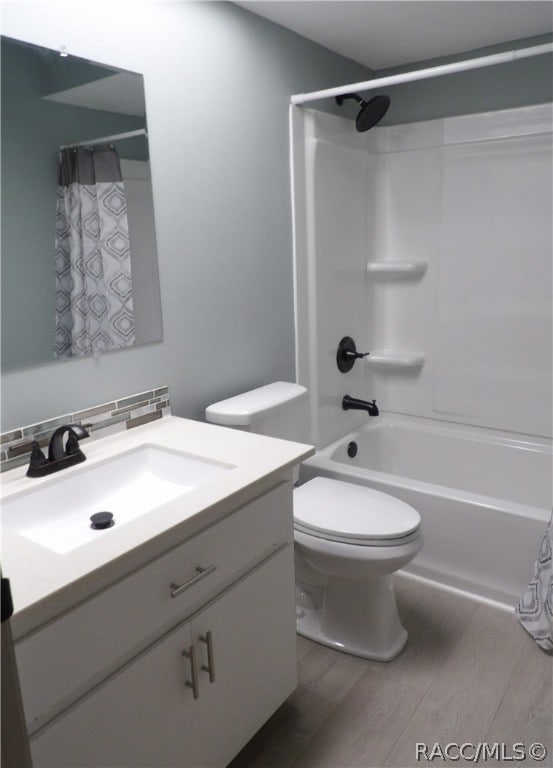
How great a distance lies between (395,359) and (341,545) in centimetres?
136

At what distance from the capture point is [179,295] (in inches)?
76.0

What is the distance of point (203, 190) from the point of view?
196 cm

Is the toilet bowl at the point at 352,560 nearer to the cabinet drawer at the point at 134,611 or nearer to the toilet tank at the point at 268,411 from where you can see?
the toilet tank at the point at 268,411

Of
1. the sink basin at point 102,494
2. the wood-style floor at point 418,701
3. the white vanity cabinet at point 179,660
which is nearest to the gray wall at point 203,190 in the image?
the sink basin at point 102,494

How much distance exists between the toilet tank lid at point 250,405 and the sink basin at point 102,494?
356 millimetres

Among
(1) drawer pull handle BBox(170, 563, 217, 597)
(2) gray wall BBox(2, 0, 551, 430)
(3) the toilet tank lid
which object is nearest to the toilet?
(3) the toilet tank lid

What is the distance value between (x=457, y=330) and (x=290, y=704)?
6.00ft

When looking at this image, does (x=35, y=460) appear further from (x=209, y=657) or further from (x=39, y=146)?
(x=39, y=146)

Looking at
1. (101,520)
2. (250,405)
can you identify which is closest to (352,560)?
(250,405)

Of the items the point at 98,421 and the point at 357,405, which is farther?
the point at 357,405

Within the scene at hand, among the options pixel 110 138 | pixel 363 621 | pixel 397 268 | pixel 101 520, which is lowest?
pixel 363 621

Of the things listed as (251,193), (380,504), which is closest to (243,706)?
(380,504)

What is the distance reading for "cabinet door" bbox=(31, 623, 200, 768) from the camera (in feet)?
3.47

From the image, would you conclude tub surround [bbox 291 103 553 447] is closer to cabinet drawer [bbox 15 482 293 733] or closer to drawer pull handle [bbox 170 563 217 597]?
cabinet drawer [bbox 15 482 293 733]
